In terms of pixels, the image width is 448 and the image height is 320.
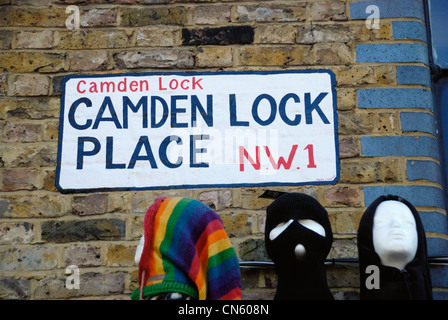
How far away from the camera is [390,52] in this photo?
8.11ft

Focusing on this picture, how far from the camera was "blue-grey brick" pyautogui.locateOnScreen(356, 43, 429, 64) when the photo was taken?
2.46m

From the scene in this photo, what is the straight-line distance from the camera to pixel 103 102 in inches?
96.5

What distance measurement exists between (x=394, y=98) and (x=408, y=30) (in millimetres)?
355

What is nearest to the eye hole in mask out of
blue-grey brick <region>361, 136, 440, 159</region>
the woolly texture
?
the woolly texture

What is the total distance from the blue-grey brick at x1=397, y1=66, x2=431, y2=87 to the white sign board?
308 millimetres

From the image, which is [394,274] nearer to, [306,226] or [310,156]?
[306,226]

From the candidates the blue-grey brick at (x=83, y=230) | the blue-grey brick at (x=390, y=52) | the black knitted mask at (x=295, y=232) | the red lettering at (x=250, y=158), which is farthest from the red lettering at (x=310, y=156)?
the blue-grey brick at (x=83, y=230)

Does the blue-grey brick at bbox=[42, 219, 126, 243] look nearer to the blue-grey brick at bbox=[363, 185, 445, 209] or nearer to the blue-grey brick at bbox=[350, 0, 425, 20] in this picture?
the blue-grey brick at bbox=[363, 185, 445, 209]

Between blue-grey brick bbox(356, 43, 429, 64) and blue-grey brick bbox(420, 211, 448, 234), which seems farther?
blue-grey brick bbox(356, 43, 429, 64)

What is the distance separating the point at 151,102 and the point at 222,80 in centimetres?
34

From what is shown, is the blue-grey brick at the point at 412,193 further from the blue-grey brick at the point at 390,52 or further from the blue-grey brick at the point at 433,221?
the blue-grey brick at the point at 390,52

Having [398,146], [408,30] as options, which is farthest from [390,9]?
[398,146]

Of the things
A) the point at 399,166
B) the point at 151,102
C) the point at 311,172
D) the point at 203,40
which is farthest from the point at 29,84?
the point at 399,166

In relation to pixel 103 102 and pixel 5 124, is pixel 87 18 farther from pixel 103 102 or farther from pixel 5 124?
pixel 5 124
